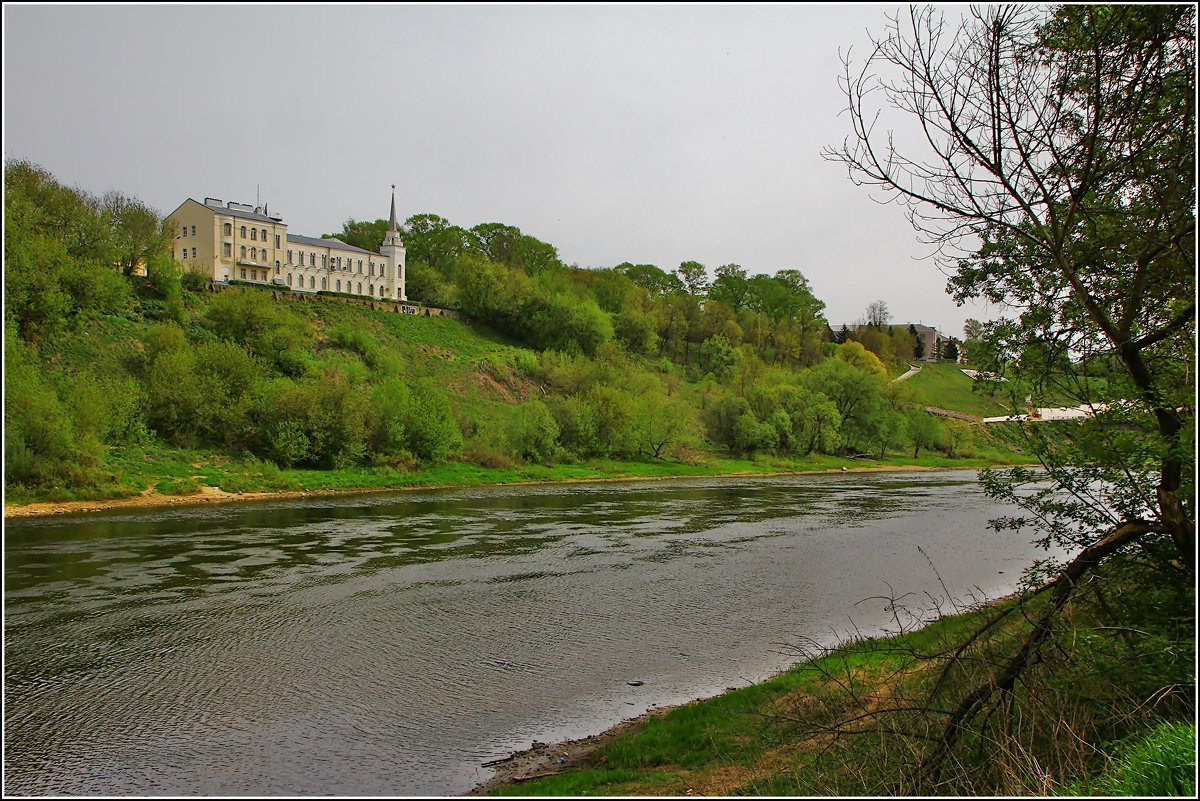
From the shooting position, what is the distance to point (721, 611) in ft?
57.5

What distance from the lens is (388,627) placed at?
16.3 metres

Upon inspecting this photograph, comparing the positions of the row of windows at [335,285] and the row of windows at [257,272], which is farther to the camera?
the row of windows at [335,285]

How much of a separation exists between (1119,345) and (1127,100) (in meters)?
2.17

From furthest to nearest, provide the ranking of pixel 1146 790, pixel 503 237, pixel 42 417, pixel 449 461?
pixel 503 237, pixel 449 461, pixel 42 417, pixel 1146 790

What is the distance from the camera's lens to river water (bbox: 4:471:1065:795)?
1052cm

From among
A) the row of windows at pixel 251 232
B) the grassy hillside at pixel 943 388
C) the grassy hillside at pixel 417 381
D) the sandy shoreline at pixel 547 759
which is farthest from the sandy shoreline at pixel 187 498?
the grassy hillside at pixel 943 388

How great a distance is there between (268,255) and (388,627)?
70130 millimetres

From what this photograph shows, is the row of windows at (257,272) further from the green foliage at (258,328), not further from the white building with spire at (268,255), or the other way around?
the green foliage at (258,328)

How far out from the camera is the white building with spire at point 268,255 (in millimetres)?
74625

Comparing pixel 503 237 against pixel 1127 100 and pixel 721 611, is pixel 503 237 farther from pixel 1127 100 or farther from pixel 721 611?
pixel 1127 100

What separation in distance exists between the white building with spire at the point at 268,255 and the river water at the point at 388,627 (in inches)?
1929

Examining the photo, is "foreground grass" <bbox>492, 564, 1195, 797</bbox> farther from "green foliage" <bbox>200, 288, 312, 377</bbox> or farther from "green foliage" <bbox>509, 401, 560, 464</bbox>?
"green foliage" <bbox>200, 288, 312, 377</bbox>

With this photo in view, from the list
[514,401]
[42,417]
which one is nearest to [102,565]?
[42,417]

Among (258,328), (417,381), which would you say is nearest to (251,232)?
(258,328)
